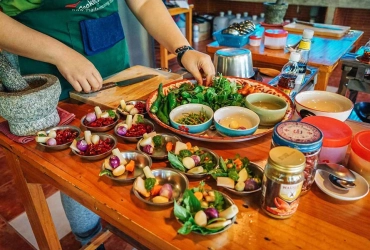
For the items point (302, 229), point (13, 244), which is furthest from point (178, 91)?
point (13, 244)

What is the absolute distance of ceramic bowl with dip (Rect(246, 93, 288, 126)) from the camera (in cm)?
87

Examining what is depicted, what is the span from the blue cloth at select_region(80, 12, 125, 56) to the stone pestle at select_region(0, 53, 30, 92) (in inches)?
14.3

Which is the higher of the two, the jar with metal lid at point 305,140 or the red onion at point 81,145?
the jar with metal lid at point 305,140

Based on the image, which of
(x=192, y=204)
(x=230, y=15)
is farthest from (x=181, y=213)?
(x=230, y=15)

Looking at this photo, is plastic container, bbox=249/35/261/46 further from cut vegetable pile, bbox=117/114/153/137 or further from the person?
cut vegetable pile, bbox=117/114/153/137

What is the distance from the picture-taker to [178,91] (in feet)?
3.39

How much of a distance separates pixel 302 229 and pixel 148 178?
317mm

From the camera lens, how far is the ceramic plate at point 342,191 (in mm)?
640

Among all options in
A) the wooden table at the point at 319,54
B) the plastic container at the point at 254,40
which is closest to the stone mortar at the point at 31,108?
the wooden table at the point at 319,54

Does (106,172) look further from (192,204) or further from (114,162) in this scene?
(192,204)

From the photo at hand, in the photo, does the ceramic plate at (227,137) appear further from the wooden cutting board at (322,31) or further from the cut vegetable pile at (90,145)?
the wooden cutting board at (322,31)

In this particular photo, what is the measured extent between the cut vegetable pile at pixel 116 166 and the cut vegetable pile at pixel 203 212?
6.7 inches

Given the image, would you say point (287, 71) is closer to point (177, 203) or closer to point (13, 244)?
point (177, 203)

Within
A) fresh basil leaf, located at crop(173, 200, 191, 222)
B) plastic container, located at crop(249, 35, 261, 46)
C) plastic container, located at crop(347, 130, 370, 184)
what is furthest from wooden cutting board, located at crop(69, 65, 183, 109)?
plastic container, located at crop(249, 35, 261, 46)
